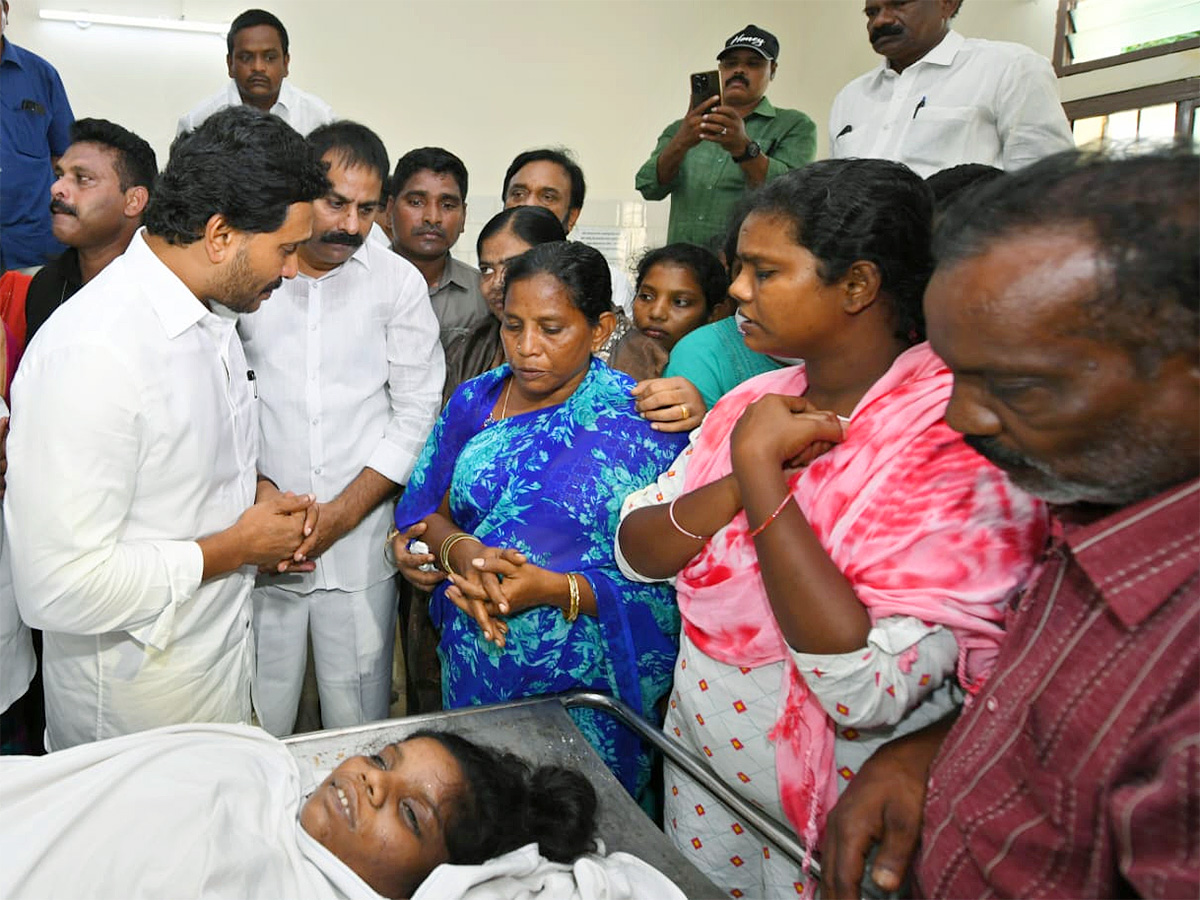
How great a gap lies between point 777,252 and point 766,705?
2.51 ft

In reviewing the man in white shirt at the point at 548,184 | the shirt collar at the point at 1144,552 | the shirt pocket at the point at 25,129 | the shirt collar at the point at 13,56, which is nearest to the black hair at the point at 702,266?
the man in white shirt at the point at 548,184

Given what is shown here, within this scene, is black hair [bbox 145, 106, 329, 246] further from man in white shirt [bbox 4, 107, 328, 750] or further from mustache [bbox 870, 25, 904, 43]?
mustache [bbox 870, 25, 904, 43]

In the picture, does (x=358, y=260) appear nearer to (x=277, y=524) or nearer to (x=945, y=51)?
(x=277, y=524)

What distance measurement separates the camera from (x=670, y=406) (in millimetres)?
2039

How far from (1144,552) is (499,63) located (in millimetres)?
6113

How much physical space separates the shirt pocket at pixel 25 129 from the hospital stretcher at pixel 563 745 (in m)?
3.69

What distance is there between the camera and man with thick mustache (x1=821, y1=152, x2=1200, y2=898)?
2.44ft

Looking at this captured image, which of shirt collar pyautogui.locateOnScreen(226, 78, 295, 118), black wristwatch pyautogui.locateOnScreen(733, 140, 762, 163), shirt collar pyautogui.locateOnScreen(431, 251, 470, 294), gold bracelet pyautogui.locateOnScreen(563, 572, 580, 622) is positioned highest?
shirt collar pyautogui.locateOnScreen(226, 78, 295, 118)

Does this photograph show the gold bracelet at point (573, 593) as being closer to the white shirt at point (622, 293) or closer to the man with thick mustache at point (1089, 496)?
the man with thick mustache at point (1089, 496)

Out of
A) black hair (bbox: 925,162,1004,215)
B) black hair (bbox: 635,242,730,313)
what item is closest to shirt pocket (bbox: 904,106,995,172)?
black hair (bbox: 635,242,730,313)

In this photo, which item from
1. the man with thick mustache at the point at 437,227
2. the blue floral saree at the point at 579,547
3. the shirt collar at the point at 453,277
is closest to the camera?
the blue floral saree at the point at 579,547

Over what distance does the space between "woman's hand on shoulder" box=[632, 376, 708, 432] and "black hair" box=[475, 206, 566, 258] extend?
93 cm

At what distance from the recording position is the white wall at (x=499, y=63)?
18.1ft

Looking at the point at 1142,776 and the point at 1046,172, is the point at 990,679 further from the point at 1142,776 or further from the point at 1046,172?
the point at 1046,172
